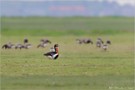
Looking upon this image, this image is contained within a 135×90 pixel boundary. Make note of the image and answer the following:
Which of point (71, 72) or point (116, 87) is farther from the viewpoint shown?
point (71, 72)

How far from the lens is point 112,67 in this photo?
2605 cm

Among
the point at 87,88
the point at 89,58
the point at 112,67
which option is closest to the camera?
the point at 87,88

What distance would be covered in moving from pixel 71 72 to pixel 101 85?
3.02 metres

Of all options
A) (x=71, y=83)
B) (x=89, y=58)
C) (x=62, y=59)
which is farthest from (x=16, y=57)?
(x=71, y=83)

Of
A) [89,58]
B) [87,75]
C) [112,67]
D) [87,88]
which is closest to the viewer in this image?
[87,88]

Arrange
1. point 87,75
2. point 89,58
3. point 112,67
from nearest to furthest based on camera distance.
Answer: point 87,75 < point 112,67 < point 89,58

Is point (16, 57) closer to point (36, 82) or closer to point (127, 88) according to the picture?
point (36, 82)

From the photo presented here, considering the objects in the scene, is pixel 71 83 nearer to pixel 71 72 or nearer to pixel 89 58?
pixel 71 72

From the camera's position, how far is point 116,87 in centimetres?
2100

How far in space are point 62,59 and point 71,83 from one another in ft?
18.3

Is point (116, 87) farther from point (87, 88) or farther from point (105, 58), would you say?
point (105, 58)

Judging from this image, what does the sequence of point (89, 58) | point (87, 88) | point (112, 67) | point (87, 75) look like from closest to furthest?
point (87, 88) < point (87, 75) < point (112, 67) < point (89, 58)

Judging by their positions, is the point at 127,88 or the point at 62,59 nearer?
the point at 127,88

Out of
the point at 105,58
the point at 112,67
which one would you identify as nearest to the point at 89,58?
the point at 105,58
